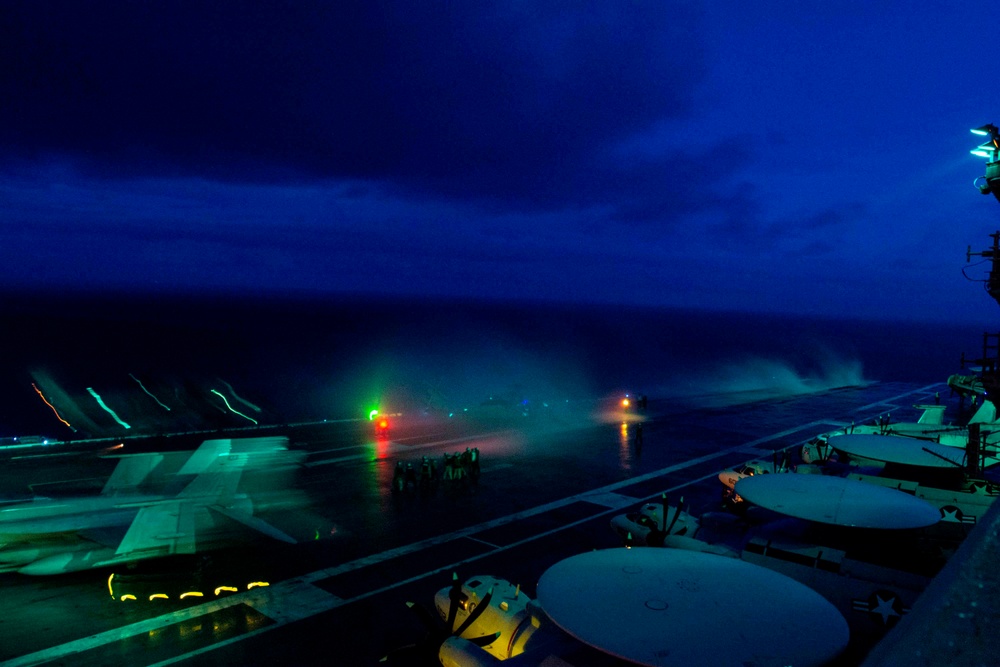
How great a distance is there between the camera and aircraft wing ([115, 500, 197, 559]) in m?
21.1

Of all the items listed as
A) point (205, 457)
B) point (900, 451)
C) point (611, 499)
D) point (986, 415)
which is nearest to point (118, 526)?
point (205, 457)

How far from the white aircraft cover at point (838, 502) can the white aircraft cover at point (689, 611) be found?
194 inches

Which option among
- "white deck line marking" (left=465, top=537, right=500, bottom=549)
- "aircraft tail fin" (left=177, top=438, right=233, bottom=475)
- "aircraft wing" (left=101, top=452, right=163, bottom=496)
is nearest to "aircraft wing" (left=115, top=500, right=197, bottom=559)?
"aircraft wing" (left=101, top=452, right=163, bottom=496)

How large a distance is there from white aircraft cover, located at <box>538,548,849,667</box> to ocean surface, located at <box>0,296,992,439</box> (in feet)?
154

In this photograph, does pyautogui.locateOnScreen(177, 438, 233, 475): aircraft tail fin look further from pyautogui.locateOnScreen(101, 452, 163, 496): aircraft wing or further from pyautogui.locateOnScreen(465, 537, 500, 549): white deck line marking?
pyautogui.locateOnScreen(465, 537, 500, 549): white deck line marking

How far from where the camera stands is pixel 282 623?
1908cm

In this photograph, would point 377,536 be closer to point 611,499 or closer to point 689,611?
point 611,499

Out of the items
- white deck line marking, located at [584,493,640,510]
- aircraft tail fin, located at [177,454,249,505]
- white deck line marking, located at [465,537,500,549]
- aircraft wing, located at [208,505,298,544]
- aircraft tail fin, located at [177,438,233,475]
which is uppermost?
aircraft tail fin, located at [177,438,233,475]

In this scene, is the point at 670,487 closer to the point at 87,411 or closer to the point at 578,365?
the point at 87,411

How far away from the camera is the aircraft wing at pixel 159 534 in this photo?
69.3 ft

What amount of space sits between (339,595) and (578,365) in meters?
108

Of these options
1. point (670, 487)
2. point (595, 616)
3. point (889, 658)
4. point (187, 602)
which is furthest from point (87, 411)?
point (889, 658)

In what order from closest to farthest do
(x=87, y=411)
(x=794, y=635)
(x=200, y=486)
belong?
(x=794, y=635) < (x=200, y=486) < (x=87, y=411)

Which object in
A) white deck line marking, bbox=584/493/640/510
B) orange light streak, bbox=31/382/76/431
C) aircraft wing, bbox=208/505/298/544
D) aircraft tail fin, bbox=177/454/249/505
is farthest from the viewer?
orange light streak, bbox=31/382/76/431
